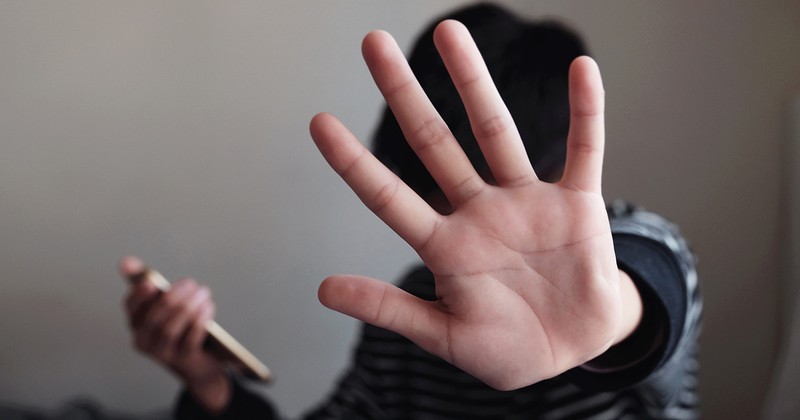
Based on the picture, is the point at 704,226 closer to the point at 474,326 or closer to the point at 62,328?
the point at 474,326

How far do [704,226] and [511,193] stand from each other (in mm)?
652

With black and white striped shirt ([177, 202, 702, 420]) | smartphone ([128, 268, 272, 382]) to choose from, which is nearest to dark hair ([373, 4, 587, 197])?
black and white striped shirt ([177, 202, 702, 420])

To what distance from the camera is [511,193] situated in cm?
36

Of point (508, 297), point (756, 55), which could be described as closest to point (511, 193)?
point (508, 297)

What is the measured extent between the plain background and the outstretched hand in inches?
23.2

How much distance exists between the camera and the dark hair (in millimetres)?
655

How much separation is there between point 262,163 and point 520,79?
0.50 metres

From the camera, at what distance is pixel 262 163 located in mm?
1024

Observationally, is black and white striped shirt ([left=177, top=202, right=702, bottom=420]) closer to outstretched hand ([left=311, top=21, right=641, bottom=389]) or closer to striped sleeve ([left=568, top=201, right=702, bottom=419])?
striped sleeve ([left=568, top=201, right=702, bottom=419])

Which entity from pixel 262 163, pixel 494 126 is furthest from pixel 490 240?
pixel 262 163

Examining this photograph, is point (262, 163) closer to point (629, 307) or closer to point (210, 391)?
point (210, 391)

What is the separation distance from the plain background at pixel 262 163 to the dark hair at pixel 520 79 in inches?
10.3

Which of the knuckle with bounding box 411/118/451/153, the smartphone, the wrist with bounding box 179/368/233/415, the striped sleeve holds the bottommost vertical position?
the wrist with bounding box 179/368/233/415

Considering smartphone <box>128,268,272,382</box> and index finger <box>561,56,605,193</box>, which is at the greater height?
index finger <box>561,56,605,193</box>
